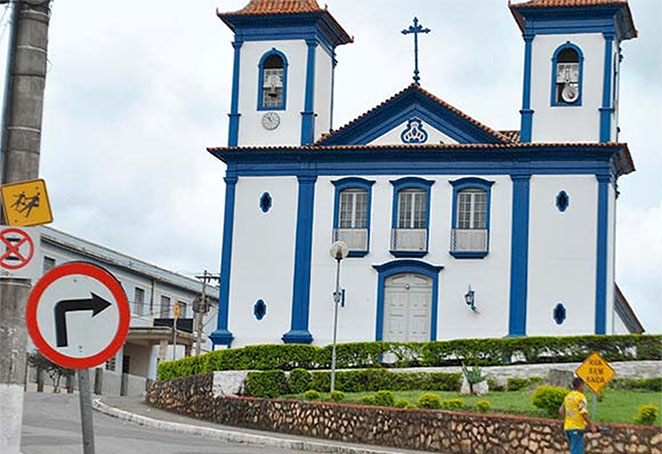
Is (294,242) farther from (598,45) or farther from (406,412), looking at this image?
(406,412)

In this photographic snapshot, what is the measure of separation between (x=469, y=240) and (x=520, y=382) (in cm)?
689

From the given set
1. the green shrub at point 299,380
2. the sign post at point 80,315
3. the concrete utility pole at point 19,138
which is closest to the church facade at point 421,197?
the green shrub at point 299,380

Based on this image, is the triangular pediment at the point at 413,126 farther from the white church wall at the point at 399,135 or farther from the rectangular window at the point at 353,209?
the rectangular window at the point at 353,209

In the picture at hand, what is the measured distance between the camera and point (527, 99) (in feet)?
129

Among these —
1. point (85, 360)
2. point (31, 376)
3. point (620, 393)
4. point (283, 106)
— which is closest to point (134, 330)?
point (31, 376)

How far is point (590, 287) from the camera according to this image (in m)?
37.8

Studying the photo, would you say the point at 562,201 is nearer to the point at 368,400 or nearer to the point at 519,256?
the point at 519,256

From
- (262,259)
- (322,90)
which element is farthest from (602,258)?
(322,90)

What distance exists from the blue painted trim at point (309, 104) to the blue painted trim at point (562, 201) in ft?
23.7

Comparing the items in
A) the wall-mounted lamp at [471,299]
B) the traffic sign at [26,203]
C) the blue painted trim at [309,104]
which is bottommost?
the traffic sign at [26,203]

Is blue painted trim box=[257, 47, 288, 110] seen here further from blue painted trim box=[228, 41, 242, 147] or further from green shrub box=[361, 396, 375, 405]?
green shrub box=[361, 396, 375, 405]

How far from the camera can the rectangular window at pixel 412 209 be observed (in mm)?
39625

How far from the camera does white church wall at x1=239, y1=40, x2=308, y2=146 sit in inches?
1623

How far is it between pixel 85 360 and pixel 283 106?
31793 millimetres
